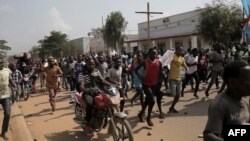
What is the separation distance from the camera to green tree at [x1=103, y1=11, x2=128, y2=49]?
48.2 meters

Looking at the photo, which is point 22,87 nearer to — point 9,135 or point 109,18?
point 9,135

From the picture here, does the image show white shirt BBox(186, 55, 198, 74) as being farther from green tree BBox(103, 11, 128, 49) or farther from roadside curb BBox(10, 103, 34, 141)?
green tree BBox(103, 11, 128, 49)

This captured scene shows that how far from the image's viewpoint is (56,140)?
25.5ft

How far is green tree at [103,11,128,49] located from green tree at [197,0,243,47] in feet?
66.0

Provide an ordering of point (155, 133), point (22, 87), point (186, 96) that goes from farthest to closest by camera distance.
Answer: point (22, 87) < point (186, 96) < point (155, 133)

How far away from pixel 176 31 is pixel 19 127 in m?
38.7

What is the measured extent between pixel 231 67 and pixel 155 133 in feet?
16.9

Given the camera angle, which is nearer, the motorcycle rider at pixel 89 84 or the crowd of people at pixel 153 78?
the crowd of people at pixel 153 78

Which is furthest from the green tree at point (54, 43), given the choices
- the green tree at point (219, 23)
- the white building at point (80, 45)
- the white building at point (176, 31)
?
the green tree at point (219, 23)

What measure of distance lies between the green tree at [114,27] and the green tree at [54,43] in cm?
3116

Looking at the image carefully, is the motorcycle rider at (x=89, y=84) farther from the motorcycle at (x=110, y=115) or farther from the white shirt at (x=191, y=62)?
the white shirt at (x=191, y=62)

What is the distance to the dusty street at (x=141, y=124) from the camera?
7.50 metres

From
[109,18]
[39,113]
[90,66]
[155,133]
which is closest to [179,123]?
[155,133]

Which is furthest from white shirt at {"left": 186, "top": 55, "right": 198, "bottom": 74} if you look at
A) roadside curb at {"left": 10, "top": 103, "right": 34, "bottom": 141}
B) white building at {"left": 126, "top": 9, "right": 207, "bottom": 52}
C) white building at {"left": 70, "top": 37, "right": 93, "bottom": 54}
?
white building at {"left": 70, "top": 37, "right": 93, "bottom": 54}
